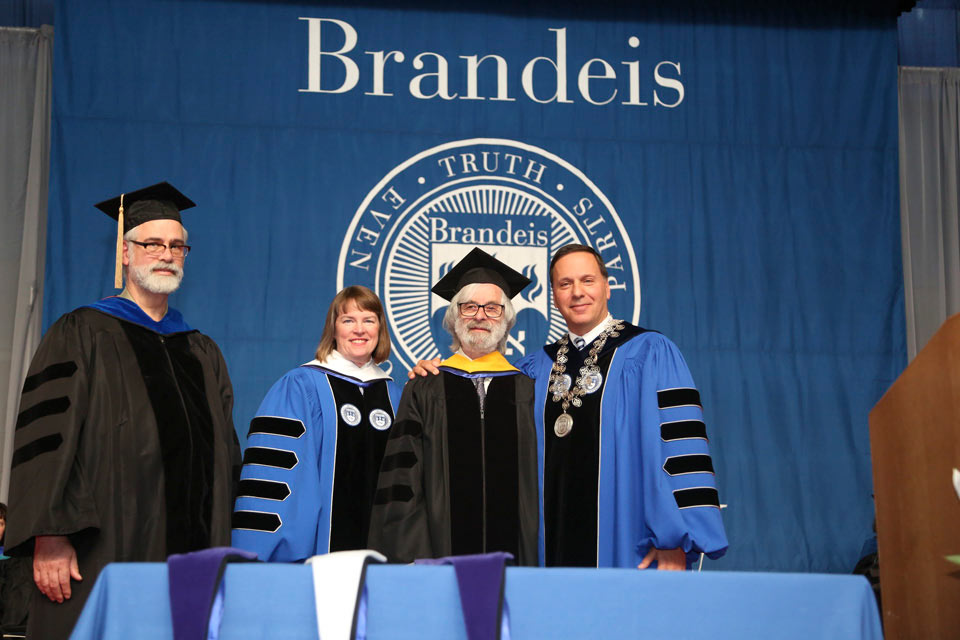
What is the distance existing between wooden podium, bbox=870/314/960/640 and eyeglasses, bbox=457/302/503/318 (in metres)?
1.33

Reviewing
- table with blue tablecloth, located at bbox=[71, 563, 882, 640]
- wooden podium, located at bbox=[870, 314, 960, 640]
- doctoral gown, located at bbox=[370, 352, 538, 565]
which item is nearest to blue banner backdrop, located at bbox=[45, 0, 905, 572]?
doctoral gown, located at bbox=[370, 352, 538, 565]

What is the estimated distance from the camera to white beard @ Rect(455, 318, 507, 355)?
3535mm

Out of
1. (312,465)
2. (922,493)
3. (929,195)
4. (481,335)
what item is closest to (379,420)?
(312,465)

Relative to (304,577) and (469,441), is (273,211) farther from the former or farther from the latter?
(304,577)

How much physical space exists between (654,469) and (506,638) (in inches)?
57.8

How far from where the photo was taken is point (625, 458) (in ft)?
11.0

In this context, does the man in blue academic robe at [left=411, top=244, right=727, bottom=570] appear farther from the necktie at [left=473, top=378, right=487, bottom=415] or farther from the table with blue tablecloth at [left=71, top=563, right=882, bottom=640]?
the table with blue tablecloth at [left=71, top=563, right=882, bottom=640]

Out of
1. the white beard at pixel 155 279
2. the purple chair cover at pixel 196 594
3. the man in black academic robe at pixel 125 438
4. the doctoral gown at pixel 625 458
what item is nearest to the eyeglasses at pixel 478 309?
the doctoral gown at pixel 625 458

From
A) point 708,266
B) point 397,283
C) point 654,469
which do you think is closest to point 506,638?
point 654,469

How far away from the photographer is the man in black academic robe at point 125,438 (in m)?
2.95

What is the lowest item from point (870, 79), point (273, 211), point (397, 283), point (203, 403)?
point (203, 403)

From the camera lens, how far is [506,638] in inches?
71.0

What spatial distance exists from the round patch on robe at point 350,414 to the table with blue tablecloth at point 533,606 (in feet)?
5.44

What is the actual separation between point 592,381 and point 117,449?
5.02 ft
